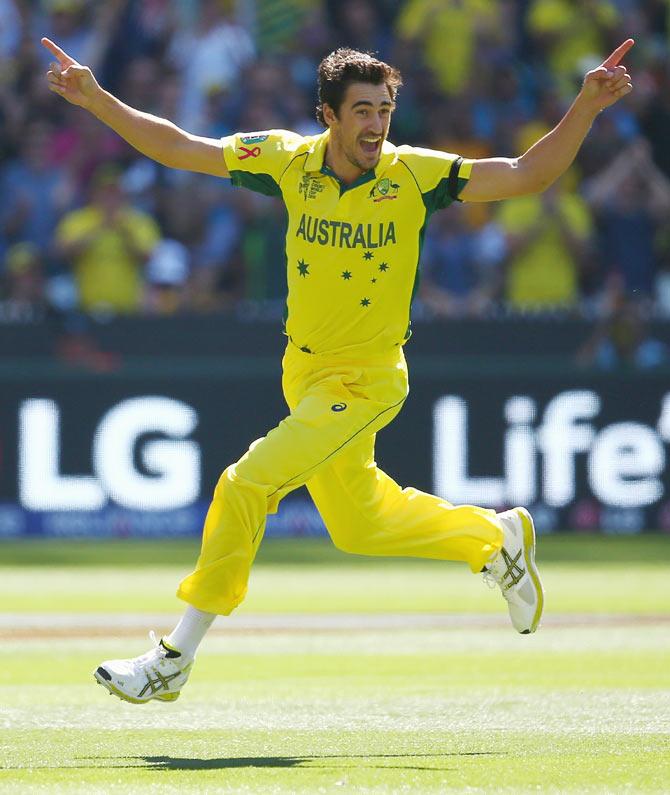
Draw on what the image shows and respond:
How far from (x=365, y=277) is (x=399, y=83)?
711mm

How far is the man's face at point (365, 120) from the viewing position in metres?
6.18

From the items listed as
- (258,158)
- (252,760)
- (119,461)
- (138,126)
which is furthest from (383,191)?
(119,461)

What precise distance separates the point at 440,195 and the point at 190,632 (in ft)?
5.90

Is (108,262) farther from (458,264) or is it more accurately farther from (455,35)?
(455,35)

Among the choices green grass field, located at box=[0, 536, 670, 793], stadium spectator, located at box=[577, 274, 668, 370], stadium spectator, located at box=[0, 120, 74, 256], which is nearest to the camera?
green grass field, located at box=[0, 536, 670, 793]

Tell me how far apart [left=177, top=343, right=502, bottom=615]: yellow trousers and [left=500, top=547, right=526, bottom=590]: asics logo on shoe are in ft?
0.38

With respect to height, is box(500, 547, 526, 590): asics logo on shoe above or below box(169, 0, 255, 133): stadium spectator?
below

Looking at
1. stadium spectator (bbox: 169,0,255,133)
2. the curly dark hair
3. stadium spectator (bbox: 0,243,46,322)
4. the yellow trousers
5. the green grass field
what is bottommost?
the green grass field

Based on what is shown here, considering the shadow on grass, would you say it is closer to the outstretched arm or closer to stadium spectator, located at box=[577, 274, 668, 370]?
the outstretched arm

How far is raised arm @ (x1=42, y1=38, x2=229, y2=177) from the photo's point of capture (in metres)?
6.33

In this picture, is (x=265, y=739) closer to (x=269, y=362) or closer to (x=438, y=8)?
(x=269, y=362)

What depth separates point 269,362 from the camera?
14.6m

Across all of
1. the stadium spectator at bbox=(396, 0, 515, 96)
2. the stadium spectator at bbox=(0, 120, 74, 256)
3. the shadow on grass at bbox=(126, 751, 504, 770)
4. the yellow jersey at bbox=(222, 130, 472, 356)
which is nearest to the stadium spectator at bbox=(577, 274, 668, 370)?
the stadium spectator at bbox=(396, 0, 515, 96)

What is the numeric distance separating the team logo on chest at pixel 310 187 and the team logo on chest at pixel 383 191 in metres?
0.19
